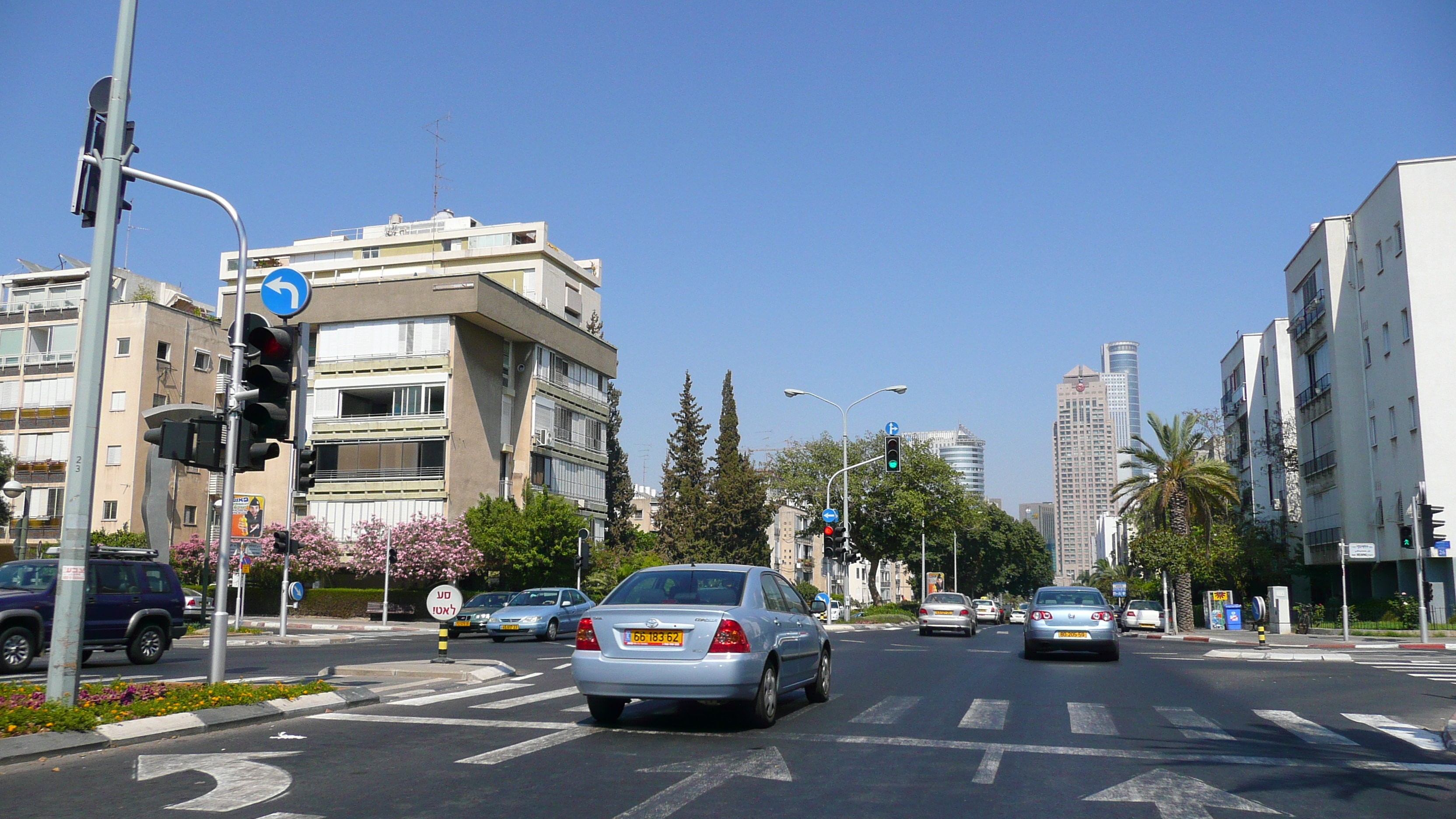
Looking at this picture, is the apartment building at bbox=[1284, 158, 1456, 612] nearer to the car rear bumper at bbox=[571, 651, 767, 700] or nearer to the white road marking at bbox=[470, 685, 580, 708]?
the white road marking at bbox=[470, 685, 580, 708]

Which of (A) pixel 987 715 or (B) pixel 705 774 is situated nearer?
(B) pixel 705 774

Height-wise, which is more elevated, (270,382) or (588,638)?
(270,382)

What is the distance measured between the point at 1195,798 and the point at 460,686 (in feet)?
32.8

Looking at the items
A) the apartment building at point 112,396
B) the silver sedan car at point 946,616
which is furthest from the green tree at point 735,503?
the silver sedan car at point 946,616

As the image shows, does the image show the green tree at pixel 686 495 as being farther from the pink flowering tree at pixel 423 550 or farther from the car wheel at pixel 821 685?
the car wheel at pixel 821 685

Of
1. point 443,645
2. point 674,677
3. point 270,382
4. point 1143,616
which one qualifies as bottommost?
point 1143,616

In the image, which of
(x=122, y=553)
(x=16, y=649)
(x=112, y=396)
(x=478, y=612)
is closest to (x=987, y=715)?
(x=16, y=649)

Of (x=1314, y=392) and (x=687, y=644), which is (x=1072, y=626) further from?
(x=1314, y=392)

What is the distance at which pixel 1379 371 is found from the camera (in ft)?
133

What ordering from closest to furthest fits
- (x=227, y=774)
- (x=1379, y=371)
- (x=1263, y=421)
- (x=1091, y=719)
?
(x=227, y=774), (x=1091, y=719), (x=1379, y=371), (x=1263, y=421)

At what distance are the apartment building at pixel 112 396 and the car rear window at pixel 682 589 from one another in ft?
165

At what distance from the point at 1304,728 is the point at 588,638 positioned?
736 cm

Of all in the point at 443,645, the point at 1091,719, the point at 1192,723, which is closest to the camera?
the point at 1192,723

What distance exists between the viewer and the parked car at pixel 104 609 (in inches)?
608
